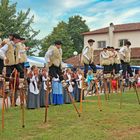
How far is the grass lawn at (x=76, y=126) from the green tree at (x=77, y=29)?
235 feet

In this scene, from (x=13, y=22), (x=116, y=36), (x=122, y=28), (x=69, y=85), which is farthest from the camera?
(x=122, y=28)

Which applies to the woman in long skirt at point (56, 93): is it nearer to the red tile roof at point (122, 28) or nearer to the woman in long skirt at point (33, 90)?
the woman in long skirt at point (33, 90)

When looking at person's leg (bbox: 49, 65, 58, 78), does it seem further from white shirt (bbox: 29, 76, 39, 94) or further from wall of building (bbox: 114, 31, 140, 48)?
wall of building (bbox: 114, 31, 140, 48)

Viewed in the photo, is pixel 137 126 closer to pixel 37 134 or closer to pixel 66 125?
pixel 66 125

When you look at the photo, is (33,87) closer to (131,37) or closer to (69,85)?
(69,85)

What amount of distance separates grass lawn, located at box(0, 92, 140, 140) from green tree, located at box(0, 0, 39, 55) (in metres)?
31.0

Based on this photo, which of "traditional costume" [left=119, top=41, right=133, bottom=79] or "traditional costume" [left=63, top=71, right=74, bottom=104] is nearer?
"traditional costume" [left=119, top=41, right=133, bottom=79]

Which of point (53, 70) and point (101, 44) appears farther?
point (101, 44)

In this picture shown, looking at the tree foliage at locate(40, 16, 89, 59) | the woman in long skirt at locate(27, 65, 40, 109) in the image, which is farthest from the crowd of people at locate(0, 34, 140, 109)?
the tree foliage at locate(40, 16, 89, 59)

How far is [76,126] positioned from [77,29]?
78.3 meters

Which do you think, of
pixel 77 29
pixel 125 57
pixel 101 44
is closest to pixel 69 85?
pixel 125 57

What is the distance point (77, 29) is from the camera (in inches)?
3469

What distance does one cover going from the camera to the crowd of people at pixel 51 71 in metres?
13.3

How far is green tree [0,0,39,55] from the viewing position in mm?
44031
